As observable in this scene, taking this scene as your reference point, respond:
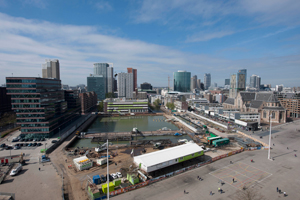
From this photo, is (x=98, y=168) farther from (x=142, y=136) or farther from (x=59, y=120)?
(x=59, y=120)

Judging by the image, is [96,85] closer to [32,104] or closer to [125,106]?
[125,106]

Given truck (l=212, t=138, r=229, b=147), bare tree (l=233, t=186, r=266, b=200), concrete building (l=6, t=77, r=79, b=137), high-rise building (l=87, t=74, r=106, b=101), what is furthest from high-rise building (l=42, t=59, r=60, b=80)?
bare tree (l=233, t=186, r=266, b=200)

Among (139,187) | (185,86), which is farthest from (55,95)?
(185,86)

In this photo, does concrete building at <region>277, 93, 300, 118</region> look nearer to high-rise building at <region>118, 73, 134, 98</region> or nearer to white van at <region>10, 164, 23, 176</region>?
white van at <region>10, 164, 23, 176</region>

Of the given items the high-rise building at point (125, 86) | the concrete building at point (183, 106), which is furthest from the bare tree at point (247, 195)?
the high-rise building at point (125, 86)

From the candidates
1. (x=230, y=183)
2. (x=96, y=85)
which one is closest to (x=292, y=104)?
(x=230, y=183)

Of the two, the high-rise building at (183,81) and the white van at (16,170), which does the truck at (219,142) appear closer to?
the white van at (16,170)

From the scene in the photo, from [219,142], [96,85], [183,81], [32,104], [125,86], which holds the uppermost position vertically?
[183,81]
